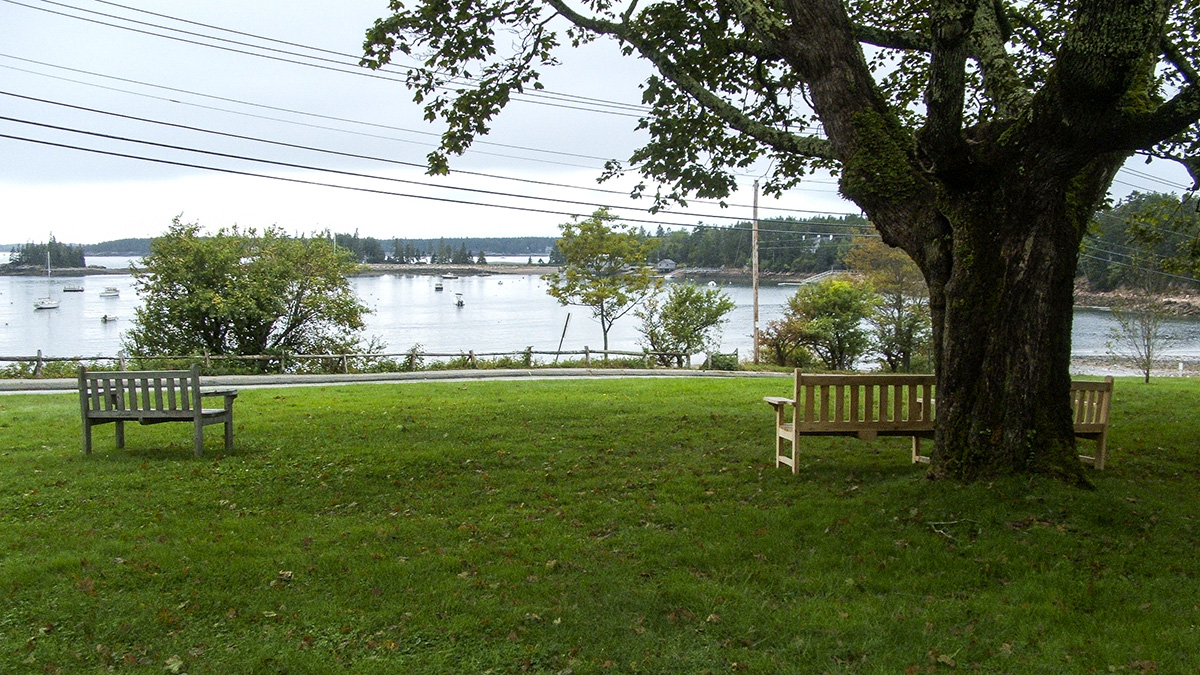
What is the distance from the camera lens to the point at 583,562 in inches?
210

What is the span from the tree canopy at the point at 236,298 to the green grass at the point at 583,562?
18722 millimetres

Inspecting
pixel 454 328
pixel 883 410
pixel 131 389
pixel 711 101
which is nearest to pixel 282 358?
pixel 131 389

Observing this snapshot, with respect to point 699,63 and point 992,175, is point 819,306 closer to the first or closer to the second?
point 699,63

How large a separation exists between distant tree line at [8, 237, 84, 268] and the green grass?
75.3m

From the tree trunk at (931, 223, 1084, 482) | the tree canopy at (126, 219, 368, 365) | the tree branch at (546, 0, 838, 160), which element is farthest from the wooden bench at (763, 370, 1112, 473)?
the tree canopy at (126, 219, 368, 365)

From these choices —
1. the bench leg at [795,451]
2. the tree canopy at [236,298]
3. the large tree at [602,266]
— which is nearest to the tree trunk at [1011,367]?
the bench leg at [795,451]

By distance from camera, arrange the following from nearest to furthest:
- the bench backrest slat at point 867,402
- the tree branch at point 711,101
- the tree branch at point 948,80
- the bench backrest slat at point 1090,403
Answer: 1. the tree branch at point 948,80
2. the bench backrest slat at point 867,402
3. the bench backrest slat at point 1090,403
4. the tree branch at point 711,101

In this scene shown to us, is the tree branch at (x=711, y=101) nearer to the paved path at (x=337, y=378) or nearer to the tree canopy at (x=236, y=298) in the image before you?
the paved path at (x=337, y=378)

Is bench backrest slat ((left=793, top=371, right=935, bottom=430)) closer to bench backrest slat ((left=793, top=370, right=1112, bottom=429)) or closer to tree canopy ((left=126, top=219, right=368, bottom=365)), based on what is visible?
bench backrest slat ((left=793, top=370, right=1112, bottom=429))

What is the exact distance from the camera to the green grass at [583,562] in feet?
13.4

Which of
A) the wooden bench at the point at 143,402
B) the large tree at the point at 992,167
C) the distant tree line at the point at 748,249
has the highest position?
the distant tree line at the point at 748,249

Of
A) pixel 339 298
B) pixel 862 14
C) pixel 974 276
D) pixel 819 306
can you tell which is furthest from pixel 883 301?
pixel 974 276

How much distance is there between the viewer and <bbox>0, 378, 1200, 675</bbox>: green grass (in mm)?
4090

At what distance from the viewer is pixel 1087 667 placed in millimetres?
3820
